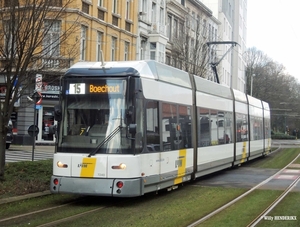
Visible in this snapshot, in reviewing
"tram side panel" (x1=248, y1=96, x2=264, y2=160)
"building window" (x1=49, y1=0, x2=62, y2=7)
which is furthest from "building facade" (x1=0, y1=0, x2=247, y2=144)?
"building window" (x1=49, y1=0, x2=62, y2=7)

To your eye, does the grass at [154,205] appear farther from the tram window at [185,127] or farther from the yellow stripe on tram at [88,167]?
the tram window at [185,127]

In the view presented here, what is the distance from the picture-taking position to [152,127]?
12.7m

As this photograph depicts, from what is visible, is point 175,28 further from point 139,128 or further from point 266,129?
point 139,128

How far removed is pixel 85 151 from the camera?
11914mm

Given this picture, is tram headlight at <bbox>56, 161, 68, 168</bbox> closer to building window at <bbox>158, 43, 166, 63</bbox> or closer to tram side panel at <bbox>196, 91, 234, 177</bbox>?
tram side panel at <bbox>196, 91, 234, 177</bbox>

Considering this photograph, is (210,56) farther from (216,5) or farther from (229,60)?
(229,60)

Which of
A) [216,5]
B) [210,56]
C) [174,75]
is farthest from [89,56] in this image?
[216,5]

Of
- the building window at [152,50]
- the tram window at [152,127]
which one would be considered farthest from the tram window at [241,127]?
the building window at [152,50]

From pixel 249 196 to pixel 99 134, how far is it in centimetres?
470

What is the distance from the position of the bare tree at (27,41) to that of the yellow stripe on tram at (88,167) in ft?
9.55

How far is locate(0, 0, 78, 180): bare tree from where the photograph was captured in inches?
497

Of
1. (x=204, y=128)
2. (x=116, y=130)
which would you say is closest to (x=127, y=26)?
(x=204, y=128)

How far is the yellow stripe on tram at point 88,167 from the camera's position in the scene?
38.7 feet

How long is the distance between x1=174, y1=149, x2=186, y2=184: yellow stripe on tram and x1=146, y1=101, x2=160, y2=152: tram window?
1.81 meters
